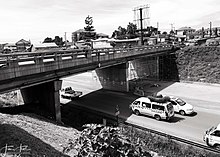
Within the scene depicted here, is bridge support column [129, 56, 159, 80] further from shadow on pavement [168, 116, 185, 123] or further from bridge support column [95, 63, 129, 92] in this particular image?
shadow on pavement [168, 116, 185, 123]

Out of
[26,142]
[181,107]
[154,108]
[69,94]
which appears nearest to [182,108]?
[181,107]

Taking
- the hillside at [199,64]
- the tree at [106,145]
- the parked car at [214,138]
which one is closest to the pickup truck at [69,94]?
the parked car at [214,138]

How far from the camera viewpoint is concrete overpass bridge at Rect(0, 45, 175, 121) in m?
12.4

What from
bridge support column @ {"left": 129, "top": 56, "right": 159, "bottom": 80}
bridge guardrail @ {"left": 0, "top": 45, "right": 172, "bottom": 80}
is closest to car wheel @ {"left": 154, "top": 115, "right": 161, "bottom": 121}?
bridge guardrail @ {"left": 0, "top": 45, "right": 172, "bottom": 80}

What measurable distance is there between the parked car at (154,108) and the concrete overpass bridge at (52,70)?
6015mm

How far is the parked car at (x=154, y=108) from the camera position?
16984 mm

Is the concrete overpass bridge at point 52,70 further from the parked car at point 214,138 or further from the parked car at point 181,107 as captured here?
the parked car at point 214,138

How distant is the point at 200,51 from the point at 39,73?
31.0 m

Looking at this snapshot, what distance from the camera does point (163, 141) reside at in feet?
44.8

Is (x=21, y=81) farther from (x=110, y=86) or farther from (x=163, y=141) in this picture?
(x=110, y=86)

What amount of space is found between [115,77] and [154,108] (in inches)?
519

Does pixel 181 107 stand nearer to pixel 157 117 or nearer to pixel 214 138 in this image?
pixel 157 117

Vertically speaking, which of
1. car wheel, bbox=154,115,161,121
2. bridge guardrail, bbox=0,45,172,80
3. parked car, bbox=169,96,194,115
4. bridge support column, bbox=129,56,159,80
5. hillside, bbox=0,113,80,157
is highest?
bridge guardrail, bbox=0,45,172,80

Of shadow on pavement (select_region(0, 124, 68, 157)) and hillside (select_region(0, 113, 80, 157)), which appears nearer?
shadow on pavement (select_region(0, 124, 68, 157))
